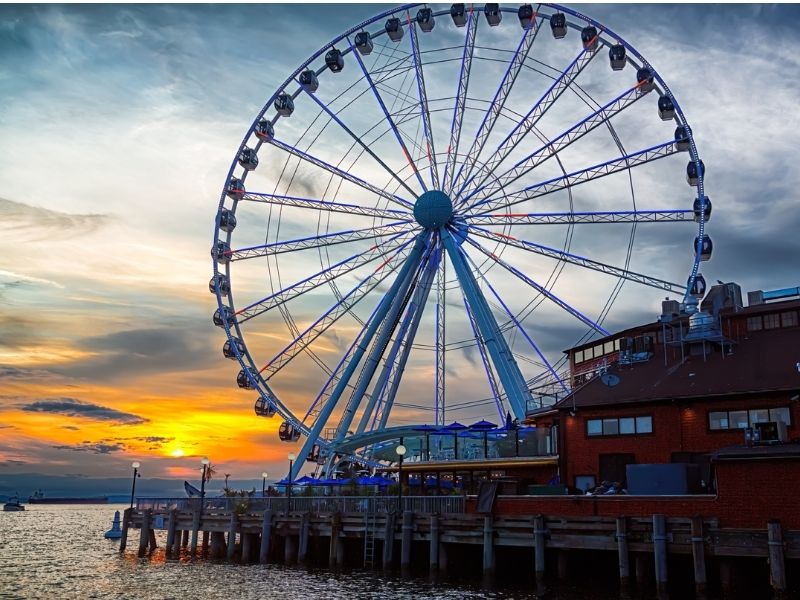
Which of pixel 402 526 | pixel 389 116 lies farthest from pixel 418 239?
pixel 402 526

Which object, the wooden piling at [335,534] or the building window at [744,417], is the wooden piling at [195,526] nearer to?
the wooden piling at [335,534]

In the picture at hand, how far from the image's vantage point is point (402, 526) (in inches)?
1380

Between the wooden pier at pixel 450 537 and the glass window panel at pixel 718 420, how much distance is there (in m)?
6.08

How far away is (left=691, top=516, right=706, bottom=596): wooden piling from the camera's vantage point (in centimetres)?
2639

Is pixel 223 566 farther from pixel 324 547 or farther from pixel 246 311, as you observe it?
pixel 246 311

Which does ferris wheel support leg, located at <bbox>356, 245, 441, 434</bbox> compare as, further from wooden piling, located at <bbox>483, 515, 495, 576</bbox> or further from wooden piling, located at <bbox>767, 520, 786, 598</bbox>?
wooden piling, located at <bbox>767, 520, 786, 598</bbox>

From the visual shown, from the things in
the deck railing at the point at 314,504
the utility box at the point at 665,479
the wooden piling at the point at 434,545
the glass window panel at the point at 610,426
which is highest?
the glass window panel at the point at 610,426

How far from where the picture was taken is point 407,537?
3462 cm

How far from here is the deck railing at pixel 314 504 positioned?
116 ft

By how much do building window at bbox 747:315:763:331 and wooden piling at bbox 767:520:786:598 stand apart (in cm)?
1600

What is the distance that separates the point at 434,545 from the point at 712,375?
13867 mm

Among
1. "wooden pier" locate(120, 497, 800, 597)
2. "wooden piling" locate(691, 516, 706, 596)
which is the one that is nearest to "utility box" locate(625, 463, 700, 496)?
"wooden pier" locate(120, 497, 800, 597)

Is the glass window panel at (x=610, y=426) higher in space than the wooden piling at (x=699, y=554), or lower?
higher

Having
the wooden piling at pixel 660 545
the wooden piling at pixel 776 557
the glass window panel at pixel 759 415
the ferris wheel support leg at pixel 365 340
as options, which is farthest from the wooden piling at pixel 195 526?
the wooden piling at pixel 776 557
